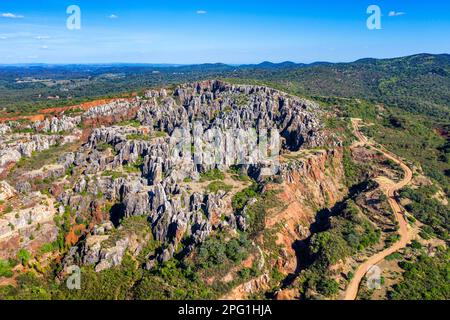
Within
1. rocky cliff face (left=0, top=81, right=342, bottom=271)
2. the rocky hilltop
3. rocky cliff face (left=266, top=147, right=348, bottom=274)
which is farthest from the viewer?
rocky cliff face (left=266, top=147, right=348, bottom=274)

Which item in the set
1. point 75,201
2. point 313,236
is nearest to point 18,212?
point 75,201

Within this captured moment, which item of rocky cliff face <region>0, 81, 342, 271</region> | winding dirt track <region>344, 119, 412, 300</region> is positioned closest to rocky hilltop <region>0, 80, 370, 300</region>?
rocky cliff face <region>0, 81, 342, 271</region>

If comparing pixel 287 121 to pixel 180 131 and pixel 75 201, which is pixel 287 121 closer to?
pixel 180 131

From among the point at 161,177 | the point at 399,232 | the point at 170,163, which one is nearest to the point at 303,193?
the point at 399,232

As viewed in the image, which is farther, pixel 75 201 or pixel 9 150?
pixel 9 150

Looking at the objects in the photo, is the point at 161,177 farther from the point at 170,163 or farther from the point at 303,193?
the point at 303,193

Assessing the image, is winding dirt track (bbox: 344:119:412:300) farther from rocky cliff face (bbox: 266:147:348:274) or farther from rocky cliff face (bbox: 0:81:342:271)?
rocky cliff face (bbox: 0:81:342:271)

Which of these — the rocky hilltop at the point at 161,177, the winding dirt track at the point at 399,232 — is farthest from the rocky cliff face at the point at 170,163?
the winding dirt track at the point at 399,232

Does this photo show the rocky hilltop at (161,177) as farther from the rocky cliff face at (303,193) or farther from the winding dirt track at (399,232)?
the winding dirt track at (399,232)
